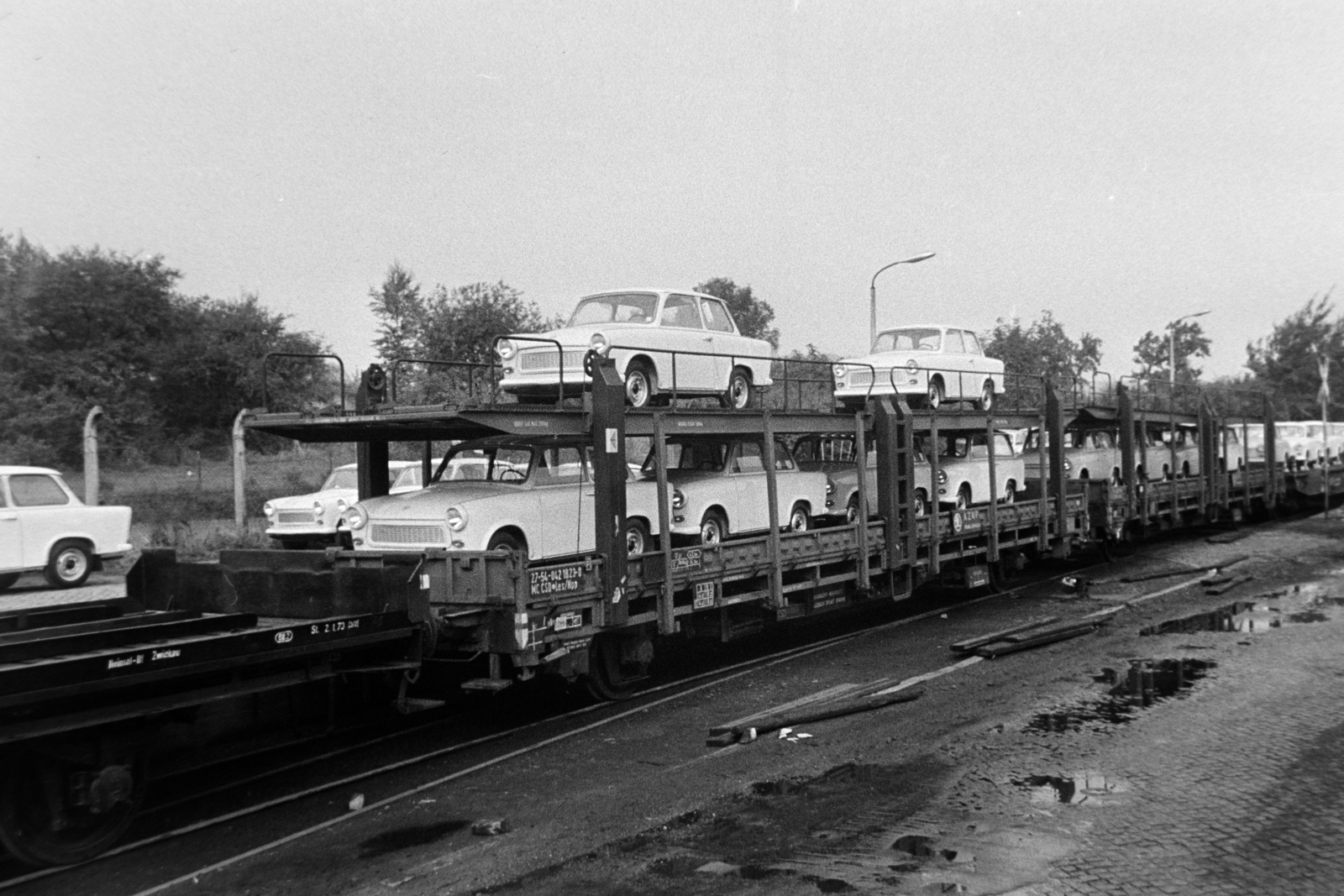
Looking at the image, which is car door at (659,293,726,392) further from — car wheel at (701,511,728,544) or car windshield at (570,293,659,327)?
car wheel at (701,511,728,544)

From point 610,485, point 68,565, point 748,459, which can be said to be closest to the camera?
point 610,485

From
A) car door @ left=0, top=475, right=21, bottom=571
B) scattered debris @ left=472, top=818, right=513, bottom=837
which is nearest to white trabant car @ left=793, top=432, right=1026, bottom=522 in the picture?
scattered debris @ left=472, top=818, right=513, bottom=837

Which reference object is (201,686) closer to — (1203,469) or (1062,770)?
(1062,770)

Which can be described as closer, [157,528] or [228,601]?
[228,601]

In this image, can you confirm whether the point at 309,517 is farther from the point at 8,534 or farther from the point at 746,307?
the point at 746,307

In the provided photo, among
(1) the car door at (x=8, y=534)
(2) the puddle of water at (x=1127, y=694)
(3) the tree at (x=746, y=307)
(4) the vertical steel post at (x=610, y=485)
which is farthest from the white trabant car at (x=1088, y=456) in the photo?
(3) the tree at (x=746, y=307)

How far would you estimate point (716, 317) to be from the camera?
13305mm

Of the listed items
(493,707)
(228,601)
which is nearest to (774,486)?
(493,707)

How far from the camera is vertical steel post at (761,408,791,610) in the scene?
36.8 feet

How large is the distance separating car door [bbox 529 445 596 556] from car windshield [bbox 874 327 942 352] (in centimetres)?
808

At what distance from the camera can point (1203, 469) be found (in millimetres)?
23016

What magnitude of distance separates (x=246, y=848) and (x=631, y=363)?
636cm

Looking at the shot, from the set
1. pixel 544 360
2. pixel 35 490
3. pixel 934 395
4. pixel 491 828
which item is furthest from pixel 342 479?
pixel 491 828

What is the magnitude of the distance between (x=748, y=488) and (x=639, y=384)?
1.76 meters
